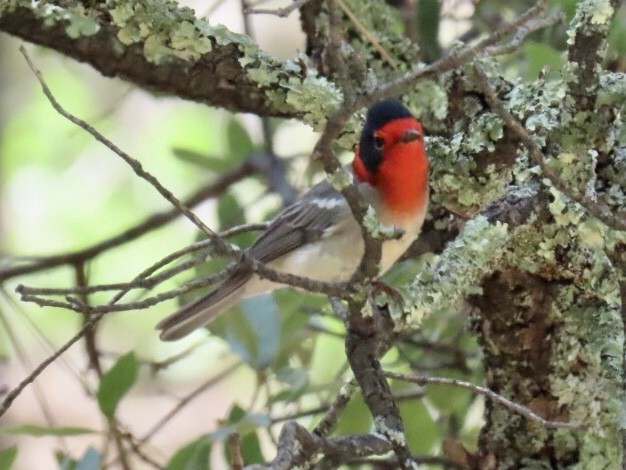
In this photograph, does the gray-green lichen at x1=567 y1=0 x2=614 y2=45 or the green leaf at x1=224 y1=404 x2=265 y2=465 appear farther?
the green leaf at x1=224 y1=404 x2=265 y2=465

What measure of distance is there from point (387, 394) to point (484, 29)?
142 cm

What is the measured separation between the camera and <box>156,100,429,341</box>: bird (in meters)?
1.86

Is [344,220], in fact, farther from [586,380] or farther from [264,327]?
[586,380]

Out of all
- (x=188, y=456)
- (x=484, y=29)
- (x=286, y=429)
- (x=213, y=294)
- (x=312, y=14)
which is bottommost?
(x=286, y=429)

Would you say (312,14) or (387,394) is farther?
(312,14)

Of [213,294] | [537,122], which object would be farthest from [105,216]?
[537,122]

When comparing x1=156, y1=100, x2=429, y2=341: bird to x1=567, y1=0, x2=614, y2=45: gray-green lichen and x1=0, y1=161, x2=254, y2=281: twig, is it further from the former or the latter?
x1=567, y1=0, x2=614, y2=45: gray-green lichen

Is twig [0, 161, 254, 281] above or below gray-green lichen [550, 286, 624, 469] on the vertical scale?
above

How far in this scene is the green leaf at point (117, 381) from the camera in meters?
1.86

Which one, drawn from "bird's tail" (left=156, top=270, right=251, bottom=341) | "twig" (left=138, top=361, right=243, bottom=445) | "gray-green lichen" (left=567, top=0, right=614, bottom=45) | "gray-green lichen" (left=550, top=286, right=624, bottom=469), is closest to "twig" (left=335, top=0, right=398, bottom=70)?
"gray-green lichen" (left=567, top=0, right=614, bottom=45)

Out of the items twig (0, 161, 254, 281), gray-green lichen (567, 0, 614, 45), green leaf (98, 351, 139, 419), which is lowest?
gray-green lichen (567, 0, 614, 45)

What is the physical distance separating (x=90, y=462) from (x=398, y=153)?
770 mm

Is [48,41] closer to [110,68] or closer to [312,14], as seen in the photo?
[110,68]

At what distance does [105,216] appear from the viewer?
4.10m
